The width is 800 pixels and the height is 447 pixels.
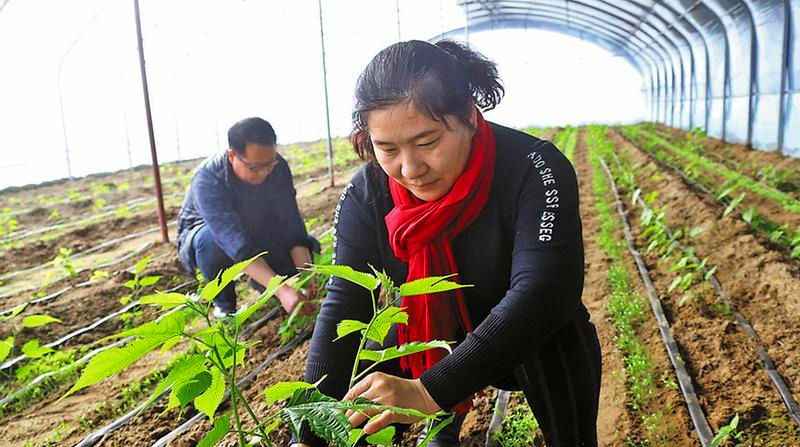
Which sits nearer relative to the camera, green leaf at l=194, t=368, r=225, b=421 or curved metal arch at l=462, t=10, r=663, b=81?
green leaf at l=194, t=368, r=225, b=421

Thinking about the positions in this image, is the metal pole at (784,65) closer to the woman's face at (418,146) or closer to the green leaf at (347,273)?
the woman's face at (418,146)

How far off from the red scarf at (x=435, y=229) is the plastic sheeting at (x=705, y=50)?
7.19 m

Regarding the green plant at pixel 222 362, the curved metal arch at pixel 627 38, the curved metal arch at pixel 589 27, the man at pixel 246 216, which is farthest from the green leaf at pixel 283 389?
the curved metal arch at pixel 589 27

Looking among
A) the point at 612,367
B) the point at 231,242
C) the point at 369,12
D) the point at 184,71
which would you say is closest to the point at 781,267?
the point at 612,367

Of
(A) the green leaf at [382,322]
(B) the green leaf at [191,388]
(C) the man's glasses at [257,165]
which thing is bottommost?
(B) the green leaf at [191,388]

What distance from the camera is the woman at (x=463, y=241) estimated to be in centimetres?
145

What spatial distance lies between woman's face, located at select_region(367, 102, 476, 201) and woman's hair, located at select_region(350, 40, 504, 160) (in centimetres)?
2

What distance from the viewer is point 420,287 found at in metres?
0.98

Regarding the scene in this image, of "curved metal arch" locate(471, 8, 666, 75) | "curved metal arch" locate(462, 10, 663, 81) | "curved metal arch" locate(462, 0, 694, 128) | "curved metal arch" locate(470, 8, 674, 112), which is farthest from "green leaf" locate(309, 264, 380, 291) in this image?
"curved metal arch" locate(462, 10, 663, 81)

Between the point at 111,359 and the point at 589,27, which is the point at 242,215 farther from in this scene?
the point at 589,27

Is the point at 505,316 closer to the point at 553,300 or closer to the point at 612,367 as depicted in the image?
the point at 553,300

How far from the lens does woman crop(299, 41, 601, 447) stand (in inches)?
57.2

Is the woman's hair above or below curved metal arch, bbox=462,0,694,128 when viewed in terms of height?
below

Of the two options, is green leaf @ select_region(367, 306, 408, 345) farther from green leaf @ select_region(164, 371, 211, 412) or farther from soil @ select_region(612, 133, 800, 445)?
soil @ select_region(612, 133, 800, 445)
